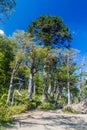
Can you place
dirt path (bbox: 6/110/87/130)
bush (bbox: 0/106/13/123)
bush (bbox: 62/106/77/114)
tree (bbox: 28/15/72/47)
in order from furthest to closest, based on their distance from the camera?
1. tree (bbox: 28/15/72/47)
2. bush (bbox: 62/106/77/114)
3. bush (bbox: 0/106/13/123)
4. dirt path (bbox: 6/110/87/130)

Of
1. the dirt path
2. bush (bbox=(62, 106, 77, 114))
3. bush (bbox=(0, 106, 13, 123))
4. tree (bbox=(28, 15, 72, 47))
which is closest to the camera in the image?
the dirt path

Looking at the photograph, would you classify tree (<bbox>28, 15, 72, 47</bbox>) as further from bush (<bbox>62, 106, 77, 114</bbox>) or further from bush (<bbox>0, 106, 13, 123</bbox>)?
bush (<bbox>0, 106, 13, 123</bbox>)

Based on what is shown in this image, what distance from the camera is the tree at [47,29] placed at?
28516 mm

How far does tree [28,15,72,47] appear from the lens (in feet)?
93.6

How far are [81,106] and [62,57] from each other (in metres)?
9.00

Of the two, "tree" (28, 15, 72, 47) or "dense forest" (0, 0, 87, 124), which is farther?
"tree" (28, 15, 72, 47)

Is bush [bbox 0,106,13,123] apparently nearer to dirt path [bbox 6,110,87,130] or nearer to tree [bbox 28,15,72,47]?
dirt path [bbox 6,110,87,130]

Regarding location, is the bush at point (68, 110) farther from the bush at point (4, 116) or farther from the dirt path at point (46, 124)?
the bush at point (4, 116)

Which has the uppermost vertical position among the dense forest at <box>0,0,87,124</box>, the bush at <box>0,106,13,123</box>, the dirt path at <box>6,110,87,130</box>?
the dense forest at <box>0,0,87,124</box>

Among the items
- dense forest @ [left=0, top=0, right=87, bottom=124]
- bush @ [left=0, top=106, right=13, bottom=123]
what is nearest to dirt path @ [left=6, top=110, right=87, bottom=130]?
bush @ [left=0, top=106, right=13, bottom=123]

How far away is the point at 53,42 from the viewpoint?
29672 mm

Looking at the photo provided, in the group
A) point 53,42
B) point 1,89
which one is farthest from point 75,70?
point 1,89

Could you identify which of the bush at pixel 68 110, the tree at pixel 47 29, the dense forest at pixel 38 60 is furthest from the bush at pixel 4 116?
the tree at pixel 47 29

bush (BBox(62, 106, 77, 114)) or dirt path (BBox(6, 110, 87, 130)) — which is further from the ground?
bush (BBox(62, 106, 77, 114))
